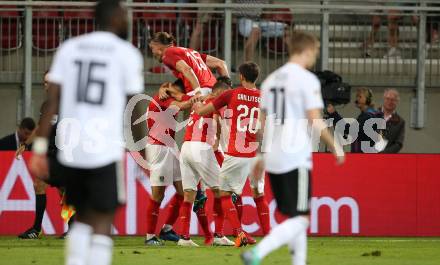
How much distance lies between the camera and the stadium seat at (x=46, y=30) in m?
18.0

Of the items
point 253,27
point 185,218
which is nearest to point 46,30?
point 253,27

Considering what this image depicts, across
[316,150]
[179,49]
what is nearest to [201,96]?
[179,49]

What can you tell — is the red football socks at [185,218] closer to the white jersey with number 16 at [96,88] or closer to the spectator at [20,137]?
the spectator at [20,137]

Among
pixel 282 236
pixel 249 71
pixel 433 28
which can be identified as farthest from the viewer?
pixel 433 28

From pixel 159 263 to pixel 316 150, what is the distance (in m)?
5.99

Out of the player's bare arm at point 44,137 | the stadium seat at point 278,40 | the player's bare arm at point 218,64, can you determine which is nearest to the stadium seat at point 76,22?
the stadium seat at point 278,40

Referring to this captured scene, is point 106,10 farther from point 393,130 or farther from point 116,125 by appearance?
point 393,130

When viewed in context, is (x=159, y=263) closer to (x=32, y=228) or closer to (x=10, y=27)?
(x=32, y=228)

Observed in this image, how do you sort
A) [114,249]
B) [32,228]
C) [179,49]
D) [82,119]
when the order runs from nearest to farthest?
[82,119] < [114,249] < [179,49] < [32,228]

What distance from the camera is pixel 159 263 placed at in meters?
11.0

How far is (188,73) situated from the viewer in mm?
13336

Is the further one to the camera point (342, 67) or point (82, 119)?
point (342, 67)

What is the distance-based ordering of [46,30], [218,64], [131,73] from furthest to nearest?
[46,30], [218,64], [131,73]

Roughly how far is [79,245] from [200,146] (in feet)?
20.3
